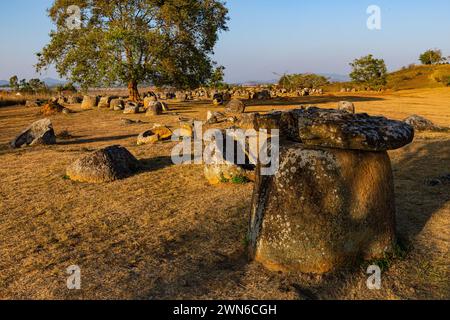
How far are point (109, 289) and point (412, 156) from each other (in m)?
10.7

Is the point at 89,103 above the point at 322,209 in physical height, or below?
above

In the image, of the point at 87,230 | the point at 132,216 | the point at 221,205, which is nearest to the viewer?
the point at 87,230

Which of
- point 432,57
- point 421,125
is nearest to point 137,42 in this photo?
point 421,125

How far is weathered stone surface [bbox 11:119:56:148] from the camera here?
16109 mm

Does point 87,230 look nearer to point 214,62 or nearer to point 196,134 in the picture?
point 196,134

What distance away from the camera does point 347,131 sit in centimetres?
515

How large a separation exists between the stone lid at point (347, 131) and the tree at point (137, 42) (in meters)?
26.5

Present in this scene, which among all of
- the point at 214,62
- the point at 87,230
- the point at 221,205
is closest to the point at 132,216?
the point at 87,230

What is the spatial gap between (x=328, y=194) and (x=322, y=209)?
0.21m

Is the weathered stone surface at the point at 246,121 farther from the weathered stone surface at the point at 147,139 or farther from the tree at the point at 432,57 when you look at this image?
the tree at the point at 432,57

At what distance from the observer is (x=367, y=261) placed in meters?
5.59

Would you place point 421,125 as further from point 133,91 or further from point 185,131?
point 133,91

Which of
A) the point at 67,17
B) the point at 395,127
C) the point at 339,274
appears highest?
the point at 67,17

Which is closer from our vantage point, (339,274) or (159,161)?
(339,274)
